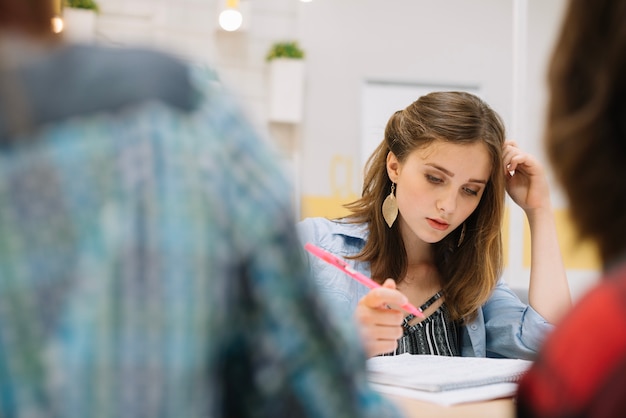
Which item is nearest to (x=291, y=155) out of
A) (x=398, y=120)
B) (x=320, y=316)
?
(x=398, y=120)

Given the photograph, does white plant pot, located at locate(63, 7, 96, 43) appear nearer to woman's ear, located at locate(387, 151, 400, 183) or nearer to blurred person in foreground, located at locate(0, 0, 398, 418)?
woman's ear, located at locate(387, 151, 400, 183)

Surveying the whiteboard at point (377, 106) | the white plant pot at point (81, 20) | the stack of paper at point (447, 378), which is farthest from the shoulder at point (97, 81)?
the whiteboard at point (377, 106)

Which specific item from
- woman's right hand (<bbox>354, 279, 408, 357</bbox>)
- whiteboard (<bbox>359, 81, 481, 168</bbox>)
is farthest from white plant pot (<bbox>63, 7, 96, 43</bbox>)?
woman's right hand (<bbox>354, 279, 408, 357</bbox>)

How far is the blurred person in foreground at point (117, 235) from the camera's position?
→ 44 cm

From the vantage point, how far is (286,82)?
11.5 ft

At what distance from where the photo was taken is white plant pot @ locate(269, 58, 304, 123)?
137 inches

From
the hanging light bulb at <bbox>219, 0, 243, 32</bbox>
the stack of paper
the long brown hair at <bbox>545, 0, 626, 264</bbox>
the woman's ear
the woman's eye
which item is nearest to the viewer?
the long brown hair at <bbox>545, 0, 626, 264</bbox>

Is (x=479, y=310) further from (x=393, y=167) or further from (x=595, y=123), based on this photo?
(x=595, y=123)

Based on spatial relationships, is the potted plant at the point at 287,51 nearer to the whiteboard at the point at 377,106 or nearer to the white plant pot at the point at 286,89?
the white plant pot at the point at 286,89

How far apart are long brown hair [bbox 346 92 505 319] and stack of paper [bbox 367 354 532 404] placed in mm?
470

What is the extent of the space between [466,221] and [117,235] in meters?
1.60

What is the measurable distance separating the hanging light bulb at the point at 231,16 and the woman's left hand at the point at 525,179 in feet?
6.22

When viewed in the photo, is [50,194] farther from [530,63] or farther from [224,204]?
[530,63]

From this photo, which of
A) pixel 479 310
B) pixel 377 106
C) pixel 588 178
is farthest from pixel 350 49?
pixel 588 178
